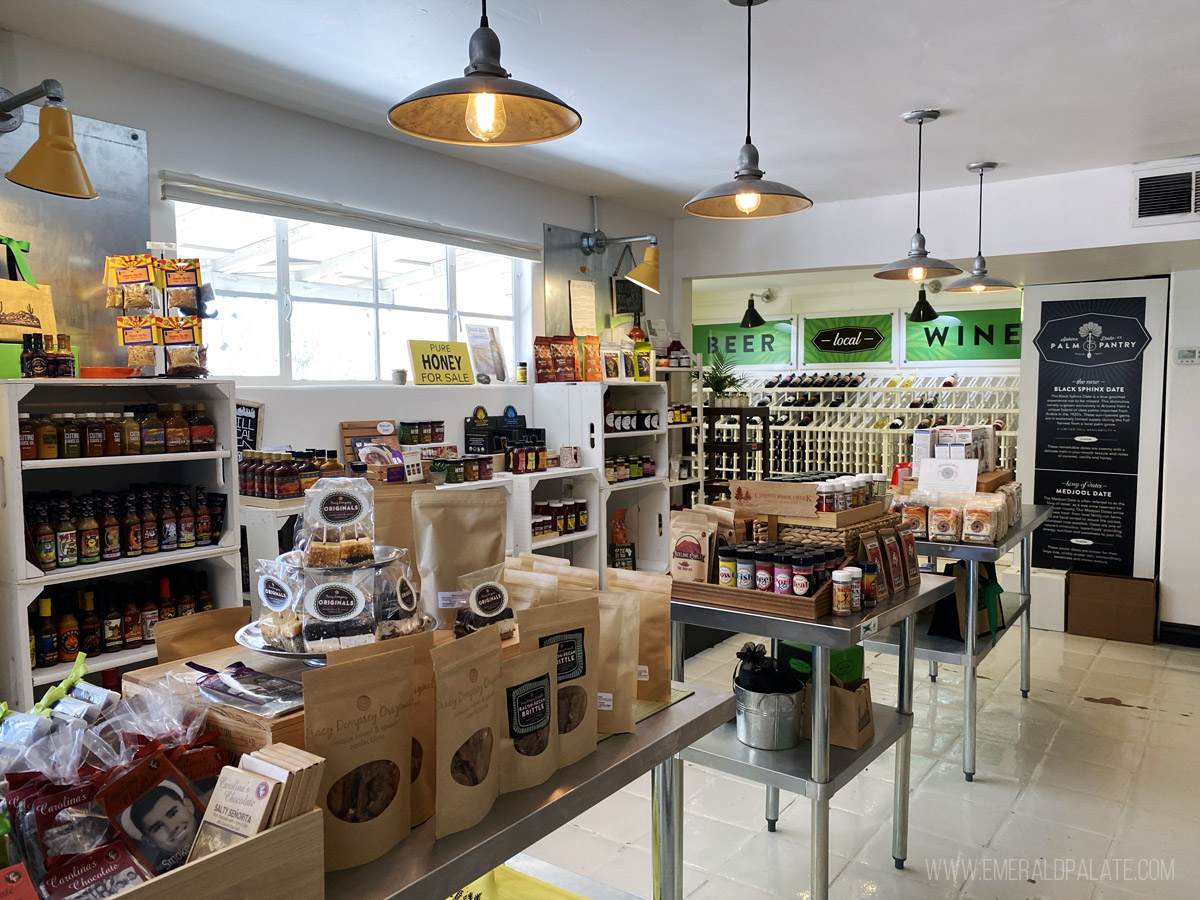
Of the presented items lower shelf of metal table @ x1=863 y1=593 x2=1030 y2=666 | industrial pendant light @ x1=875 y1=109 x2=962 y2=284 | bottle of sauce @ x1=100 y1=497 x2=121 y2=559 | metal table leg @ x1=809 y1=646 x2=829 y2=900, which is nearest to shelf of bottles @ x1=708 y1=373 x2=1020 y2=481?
industrial pendant light @ x1=875 y1=109 x2=962 y2=284

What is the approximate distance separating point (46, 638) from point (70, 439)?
72 cm

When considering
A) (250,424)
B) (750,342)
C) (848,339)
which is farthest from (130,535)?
(750,342)

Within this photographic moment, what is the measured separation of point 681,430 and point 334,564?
5247 millimetres

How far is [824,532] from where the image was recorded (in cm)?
281

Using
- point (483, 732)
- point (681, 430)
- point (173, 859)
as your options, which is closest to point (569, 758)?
point (483, 732)

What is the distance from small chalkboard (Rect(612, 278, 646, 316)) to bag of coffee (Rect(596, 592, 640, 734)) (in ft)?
16.1

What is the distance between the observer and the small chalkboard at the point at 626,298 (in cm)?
637

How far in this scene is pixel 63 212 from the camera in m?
3.34

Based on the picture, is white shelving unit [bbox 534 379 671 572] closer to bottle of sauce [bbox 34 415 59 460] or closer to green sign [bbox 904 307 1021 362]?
bottle of sauce [bbox 34 415 59 460]

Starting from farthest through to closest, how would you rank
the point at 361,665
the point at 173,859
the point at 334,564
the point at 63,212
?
the point at 63,212 → the point at 334,564 → the point at 361,665 → the point at 173,859

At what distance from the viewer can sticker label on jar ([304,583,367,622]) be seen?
1.43 metres

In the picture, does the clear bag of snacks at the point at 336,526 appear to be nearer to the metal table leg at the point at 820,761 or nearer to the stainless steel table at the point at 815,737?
the stainless steel table at the point at 815,737

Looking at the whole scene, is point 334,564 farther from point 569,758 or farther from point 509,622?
point 569,758

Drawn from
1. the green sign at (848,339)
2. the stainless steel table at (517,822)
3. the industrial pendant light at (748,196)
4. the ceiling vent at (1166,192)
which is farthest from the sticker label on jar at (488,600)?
the green sign at (848,339)
